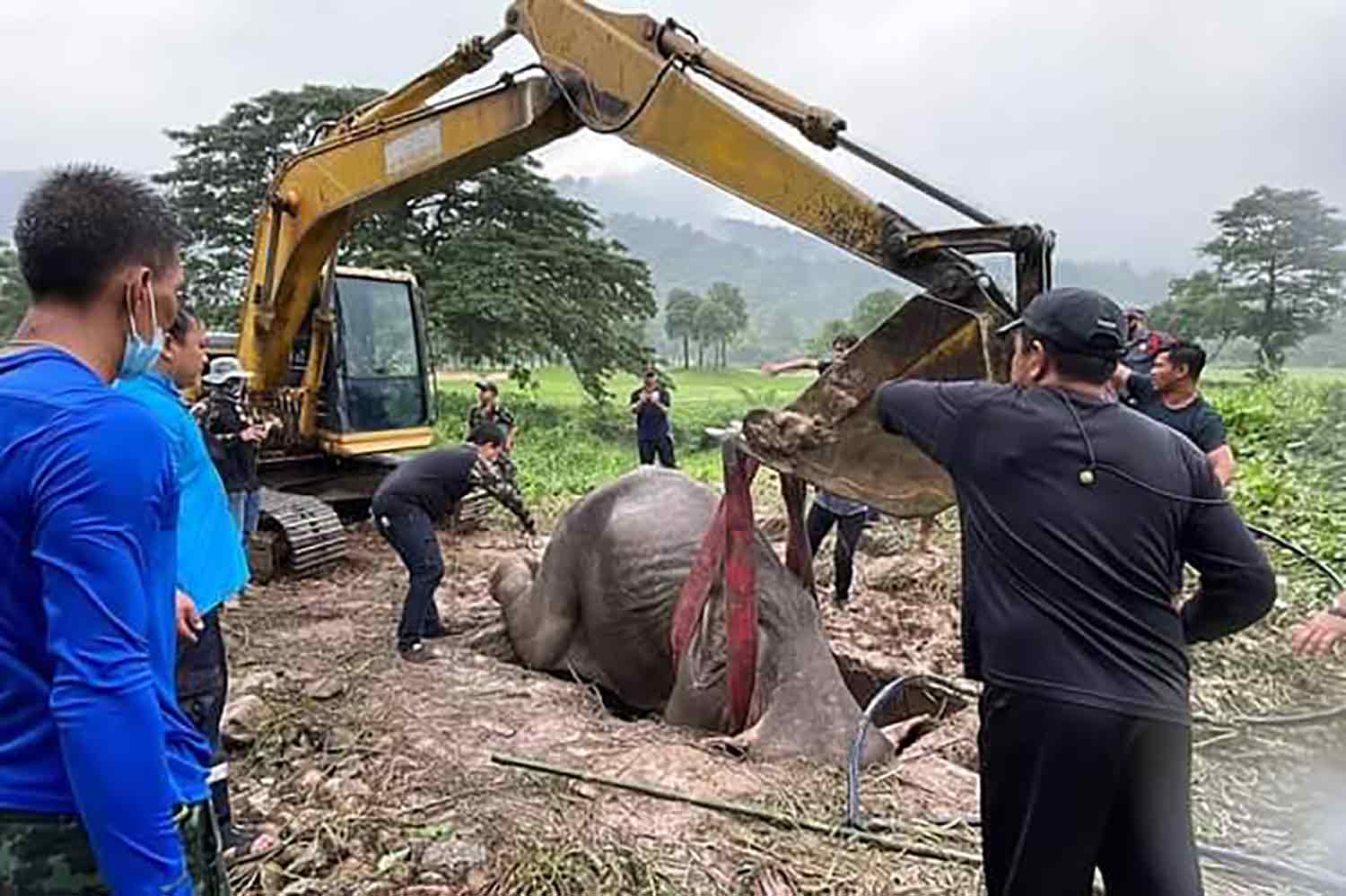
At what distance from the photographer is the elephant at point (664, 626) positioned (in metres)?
3.96

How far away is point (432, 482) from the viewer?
5.62 meters

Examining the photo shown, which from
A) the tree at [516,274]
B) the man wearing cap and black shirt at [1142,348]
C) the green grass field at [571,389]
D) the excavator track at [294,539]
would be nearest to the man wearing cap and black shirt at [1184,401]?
the man wearing cap and black shirt at [1142,348]

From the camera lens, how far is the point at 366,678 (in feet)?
16.2

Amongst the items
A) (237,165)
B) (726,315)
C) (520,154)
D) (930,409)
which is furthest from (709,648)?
(726,315)

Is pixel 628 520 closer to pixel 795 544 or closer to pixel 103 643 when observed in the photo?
pixel 795 544

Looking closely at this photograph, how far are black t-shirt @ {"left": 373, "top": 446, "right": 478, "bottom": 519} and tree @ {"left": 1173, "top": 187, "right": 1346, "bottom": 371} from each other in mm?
15235

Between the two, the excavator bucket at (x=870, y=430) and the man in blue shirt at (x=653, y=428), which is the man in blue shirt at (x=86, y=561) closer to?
the excavator bucket at (x=870, y=430)

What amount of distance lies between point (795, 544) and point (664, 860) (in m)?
1.74

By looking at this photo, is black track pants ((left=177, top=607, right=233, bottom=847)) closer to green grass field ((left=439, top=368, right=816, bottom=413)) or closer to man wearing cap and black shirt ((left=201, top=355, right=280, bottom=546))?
man wearing cap and black shirt ((left=201, top=355, right=280, bottom=546))

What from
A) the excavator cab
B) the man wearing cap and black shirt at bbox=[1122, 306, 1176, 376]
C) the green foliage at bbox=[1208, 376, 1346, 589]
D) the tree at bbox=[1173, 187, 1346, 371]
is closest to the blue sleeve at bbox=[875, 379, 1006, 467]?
the man wearing cap and black shirt at bbox=[1122, 306, 1176, 376]

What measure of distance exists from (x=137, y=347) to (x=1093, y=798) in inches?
71.6

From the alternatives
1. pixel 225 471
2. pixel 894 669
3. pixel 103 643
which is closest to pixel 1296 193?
pixel 894 669

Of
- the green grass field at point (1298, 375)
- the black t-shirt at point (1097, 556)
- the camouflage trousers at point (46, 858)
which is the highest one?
the black t-shirt at point (1097, 556)

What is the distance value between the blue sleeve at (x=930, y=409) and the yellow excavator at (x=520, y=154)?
3.65 feet
